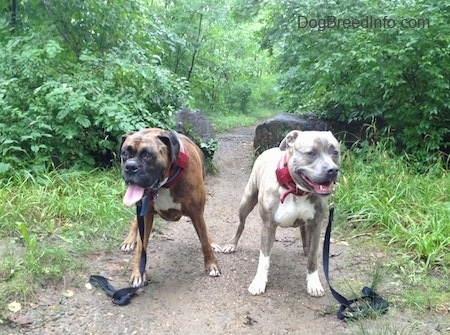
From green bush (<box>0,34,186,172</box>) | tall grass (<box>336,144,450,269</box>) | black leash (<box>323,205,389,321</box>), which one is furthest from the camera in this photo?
green bush (<box>0,34,186,172</box>)

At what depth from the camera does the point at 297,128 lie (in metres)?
8.05

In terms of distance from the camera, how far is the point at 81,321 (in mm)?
2986

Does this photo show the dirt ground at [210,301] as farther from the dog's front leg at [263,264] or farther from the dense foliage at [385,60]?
the dense foliage at [385,60]

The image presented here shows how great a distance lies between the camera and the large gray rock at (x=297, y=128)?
25.6 ft

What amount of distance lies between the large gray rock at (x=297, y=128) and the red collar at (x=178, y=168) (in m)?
4.85

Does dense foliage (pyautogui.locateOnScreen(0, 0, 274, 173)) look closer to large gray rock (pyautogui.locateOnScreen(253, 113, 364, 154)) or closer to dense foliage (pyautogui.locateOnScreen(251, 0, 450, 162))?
large gray rock (pyautogui.locateOnScreen(253, 113, 364, 154))

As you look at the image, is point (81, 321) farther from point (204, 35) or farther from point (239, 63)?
point (239, 63)

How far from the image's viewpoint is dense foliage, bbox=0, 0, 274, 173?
216 inches

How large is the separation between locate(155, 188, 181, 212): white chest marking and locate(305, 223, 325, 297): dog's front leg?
46.7 inches

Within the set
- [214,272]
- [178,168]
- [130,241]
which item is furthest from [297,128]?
[178,168]

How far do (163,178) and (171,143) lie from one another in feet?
0.96

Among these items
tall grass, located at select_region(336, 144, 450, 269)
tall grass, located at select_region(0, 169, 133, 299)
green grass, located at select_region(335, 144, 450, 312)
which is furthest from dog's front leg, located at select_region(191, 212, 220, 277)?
tall grass, located at select_region(336, 144, 450, 269)

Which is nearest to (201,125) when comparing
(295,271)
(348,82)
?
(348,82)

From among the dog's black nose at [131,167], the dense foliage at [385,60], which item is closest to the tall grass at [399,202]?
the dense foliage at [385,60]
